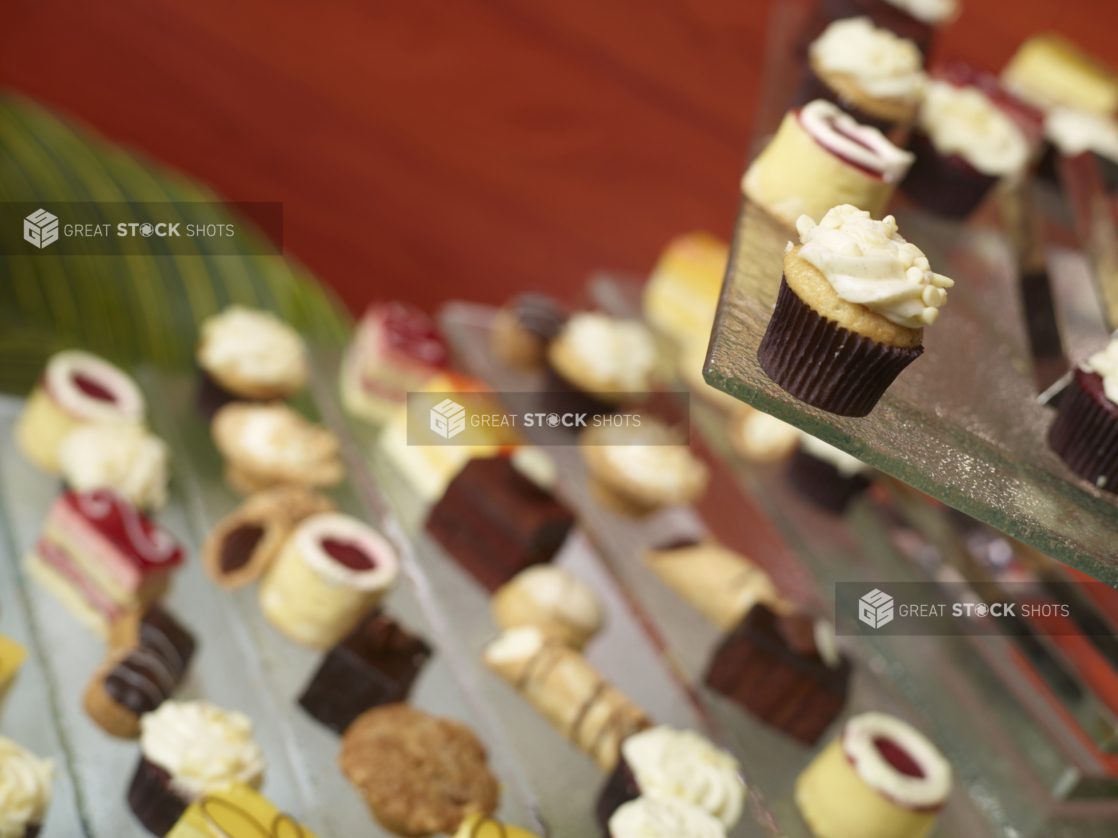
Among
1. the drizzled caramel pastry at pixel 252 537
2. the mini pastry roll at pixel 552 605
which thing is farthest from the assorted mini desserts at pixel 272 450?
the mini pastry roll at pixel 552 605

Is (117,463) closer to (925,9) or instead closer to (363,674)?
(363,674)

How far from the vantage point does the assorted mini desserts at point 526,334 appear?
12.3ft

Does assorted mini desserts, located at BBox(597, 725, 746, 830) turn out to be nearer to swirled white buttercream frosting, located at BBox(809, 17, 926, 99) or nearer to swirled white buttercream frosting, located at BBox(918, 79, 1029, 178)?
swirled white buttercream frosting, located at BBox(809, 17, 926, 99)

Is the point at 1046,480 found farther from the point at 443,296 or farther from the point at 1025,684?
the point at 443,296

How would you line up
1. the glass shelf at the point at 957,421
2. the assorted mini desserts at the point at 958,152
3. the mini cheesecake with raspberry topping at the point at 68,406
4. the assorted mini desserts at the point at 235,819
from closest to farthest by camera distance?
the glass shelf at the point at 957,421, the assorted mini desserts at the point at 235,819, the assorted mini desserts at the point at 958,152, the mini cheesecake with raspberry topping at the point at 68,406

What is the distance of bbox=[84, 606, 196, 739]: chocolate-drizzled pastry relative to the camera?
2361mm

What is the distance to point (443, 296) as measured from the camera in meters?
5.40

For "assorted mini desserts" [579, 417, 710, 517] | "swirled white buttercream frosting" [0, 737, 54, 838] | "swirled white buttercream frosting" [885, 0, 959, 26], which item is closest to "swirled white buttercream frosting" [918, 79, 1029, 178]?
"swirled white buttercream frosting" [885, 0, 959, 26]

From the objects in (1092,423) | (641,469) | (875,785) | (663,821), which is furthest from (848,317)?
(641,469)

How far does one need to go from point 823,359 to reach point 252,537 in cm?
193

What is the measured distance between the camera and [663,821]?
2086mm

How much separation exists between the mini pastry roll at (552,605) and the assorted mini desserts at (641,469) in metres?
0.41

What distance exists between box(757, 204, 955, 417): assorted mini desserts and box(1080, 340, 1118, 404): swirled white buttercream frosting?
387mm

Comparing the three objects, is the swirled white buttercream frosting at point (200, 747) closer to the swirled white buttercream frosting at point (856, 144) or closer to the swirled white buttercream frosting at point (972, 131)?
the swirled white buttercream frosting at point (856, 144)
